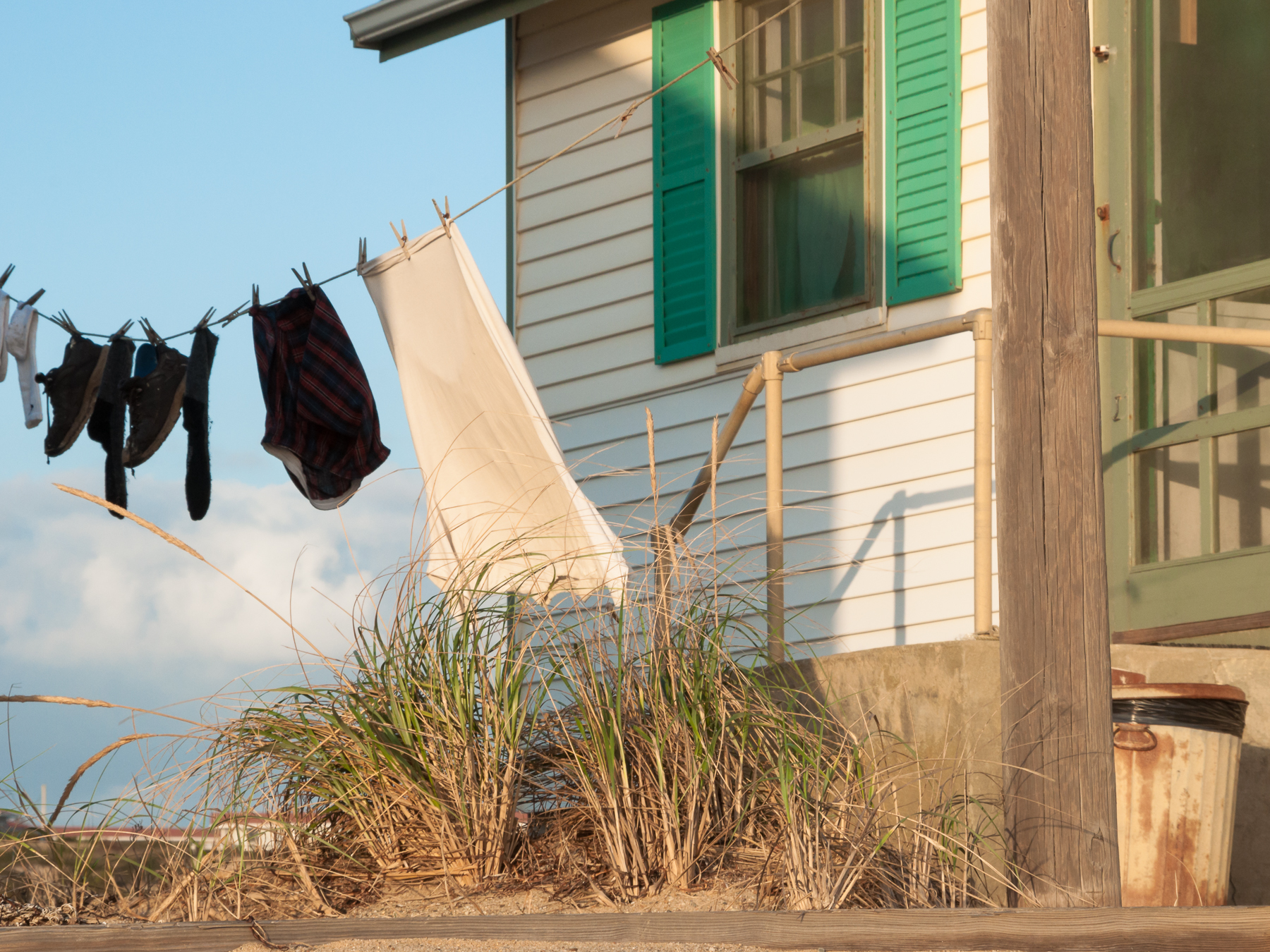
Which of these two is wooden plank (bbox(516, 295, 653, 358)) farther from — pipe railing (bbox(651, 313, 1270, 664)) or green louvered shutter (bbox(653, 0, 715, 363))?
pipe railing (bbox(651, 313, 1270, 664))

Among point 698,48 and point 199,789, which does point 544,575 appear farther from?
point 698,48

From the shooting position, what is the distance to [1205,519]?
5.06m

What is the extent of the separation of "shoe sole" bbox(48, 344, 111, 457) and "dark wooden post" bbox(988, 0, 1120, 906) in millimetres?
4590

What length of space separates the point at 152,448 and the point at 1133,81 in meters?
4.28

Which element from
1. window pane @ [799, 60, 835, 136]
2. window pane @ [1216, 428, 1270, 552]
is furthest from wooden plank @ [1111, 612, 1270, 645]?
window pane @ [799, 60, 835, 136]

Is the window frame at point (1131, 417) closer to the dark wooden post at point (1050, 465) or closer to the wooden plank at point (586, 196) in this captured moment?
the dark wooden post at point (1050, 465)

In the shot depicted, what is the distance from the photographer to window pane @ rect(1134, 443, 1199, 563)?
517cm

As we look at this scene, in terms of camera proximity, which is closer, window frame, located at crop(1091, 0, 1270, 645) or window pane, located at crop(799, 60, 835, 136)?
window frame, located at crop(1091, 0, 1270, 645)

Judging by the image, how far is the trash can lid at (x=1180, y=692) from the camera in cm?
372

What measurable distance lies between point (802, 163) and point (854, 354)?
6.66 ft

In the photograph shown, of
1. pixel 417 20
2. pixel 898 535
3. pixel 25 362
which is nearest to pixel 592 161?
pixel 417 20

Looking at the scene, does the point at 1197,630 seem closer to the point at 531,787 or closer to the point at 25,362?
the point at 531,787

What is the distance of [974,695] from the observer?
4094 millimetres

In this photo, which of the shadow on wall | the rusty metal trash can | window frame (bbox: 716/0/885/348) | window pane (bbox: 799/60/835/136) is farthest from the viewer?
window pane (bbox: 799/60/835/136)
